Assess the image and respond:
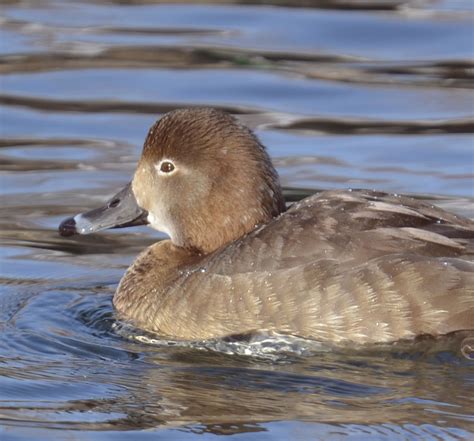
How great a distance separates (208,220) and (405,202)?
3.43ft

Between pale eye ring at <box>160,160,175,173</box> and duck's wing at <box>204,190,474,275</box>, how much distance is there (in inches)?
27.2

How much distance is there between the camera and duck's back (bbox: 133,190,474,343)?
21.0 ft

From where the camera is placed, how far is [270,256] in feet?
21.8

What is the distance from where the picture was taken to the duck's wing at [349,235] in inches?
256

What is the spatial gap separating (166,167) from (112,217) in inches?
20.5

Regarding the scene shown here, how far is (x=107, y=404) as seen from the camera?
19.6 feet

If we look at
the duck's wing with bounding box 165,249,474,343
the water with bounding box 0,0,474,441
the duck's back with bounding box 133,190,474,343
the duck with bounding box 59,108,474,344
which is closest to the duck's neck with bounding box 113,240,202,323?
the duck with bounding box 59,108,474,344

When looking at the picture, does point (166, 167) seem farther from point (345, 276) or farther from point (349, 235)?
point (345, 276)

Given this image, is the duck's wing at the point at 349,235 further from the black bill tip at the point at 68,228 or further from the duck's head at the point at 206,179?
the black bill tip at the point at 68,228

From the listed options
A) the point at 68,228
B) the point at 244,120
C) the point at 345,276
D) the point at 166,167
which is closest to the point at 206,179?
the point at 166,167

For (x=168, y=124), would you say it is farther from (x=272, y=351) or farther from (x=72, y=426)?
(x=72, y=426)

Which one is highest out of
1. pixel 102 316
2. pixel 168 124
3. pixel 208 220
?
pixel 168 124

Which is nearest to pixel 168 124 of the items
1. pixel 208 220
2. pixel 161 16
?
pixel 208 220

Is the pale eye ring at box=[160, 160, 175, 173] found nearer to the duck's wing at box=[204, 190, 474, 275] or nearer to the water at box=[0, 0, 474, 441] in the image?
the duck's wing at box=[204, 190, 474, 275]
